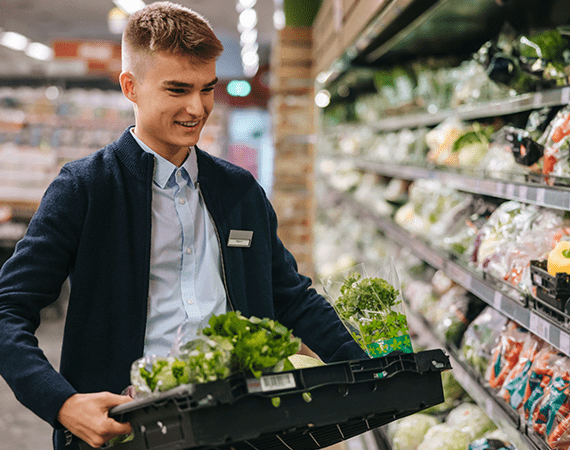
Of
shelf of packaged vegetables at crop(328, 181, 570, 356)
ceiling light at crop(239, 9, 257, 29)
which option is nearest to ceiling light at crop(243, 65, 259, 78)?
ceiling light at crop(239, 9, 257, 29)

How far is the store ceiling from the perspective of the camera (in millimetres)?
11516

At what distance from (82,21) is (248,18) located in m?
4.47

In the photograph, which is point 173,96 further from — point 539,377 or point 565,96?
point 539,377

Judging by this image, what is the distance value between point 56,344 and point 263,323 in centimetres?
491

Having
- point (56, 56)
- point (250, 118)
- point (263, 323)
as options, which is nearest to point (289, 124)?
point (263, 323)

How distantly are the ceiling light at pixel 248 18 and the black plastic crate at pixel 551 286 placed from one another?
10.1 meters

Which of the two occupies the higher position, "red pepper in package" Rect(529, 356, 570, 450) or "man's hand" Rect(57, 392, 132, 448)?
"man's hand" Rect(57, 392, 132, 448)

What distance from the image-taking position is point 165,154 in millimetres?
1528

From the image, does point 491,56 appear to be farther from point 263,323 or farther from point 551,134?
point 263,323

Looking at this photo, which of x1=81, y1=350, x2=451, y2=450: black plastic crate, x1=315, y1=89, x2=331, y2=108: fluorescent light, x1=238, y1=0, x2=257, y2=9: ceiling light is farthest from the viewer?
x1=238, y1=0, x2=257, y2=9: ceiling light

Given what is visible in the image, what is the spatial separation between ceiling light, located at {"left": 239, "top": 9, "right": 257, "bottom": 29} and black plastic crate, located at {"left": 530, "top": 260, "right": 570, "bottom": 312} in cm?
1013

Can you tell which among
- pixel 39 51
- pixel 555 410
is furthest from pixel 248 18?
pixel 555 410

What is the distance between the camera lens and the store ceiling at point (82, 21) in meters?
11.5

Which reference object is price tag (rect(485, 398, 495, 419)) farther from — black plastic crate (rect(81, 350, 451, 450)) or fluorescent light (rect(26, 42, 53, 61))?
fluorescent light (rect(26, 42, 53, 61))
